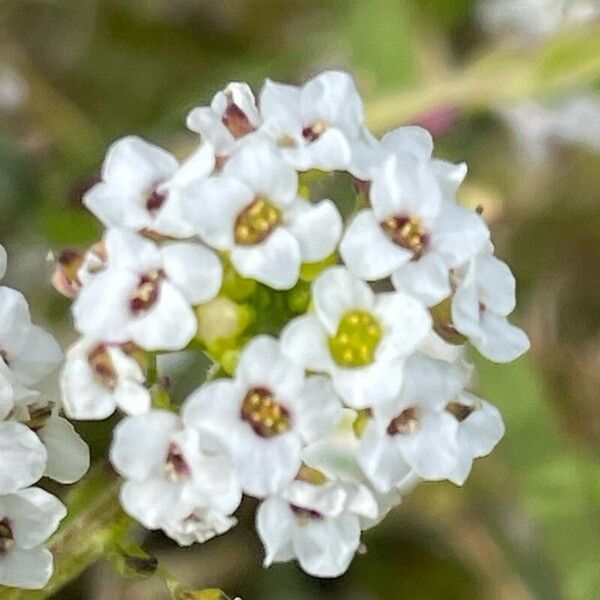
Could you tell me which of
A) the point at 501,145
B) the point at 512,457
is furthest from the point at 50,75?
the point at 512,457

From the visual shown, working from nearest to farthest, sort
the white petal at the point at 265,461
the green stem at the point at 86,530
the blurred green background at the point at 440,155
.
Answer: the white petal at the point at 265,461
the green stem at the point at 86,530
the blurred green background at the point at 440,155

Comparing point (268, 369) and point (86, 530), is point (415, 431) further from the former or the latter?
point (86, 530)

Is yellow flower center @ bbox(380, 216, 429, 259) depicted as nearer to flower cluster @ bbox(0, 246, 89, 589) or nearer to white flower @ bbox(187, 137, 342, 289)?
white flower @ bbox(187, 137, 342, 289)

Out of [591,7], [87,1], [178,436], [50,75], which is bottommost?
[178,436]

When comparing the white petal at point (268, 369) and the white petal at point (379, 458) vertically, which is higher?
the white petal at point (268, 369)

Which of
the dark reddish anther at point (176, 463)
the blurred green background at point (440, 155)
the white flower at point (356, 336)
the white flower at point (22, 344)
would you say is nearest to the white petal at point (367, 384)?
the white flower at point (356, 336)

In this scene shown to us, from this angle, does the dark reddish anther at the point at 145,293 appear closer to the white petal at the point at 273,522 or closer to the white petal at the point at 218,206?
the white petal at the point at 218,206

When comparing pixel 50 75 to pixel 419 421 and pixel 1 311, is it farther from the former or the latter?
pixel 419 421
